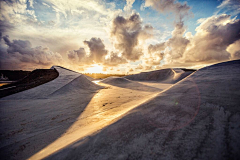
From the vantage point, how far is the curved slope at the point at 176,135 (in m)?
1.07

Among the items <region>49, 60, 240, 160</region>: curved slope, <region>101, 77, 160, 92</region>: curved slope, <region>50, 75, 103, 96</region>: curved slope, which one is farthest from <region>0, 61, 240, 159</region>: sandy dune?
<region>101, 77, 160, 92</region>: curved slope

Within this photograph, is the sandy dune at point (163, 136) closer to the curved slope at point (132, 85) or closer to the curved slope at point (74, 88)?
the curved slope at point (74, 88)

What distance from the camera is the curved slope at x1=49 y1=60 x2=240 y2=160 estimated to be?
3.52 ft

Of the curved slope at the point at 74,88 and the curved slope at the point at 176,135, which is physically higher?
the curved slope at the point at 176,135

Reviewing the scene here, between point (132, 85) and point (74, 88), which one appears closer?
point (74, 88)

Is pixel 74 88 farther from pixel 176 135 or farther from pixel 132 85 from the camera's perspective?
pixel 176 135

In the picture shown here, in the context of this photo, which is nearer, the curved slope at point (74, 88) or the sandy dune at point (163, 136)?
the sandy dune at point (163, 136)

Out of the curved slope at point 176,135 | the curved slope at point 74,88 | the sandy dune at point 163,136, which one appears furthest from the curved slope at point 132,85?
the curved slope at point 176,135

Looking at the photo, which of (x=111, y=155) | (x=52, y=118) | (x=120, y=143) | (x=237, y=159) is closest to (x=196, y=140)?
(x=237, y=159)

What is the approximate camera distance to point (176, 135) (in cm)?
131

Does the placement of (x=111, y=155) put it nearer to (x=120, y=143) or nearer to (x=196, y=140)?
(x=120, y=143)

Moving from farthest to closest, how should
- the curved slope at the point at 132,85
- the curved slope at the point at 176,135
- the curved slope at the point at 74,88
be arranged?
the curved slope at the point at 132,85 → the curved slope at the point at 74,88 → the curved slope at the point at 176,135

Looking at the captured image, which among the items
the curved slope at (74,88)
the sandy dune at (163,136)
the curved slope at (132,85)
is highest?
the sandy dune at (163,136)

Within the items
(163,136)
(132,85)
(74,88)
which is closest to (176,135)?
(163,136)
